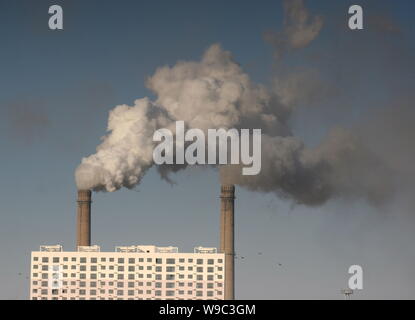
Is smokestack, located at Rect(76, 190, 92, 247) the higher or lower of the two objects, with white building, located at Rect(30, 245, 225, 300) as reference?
higher

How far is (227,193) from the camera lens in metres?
174

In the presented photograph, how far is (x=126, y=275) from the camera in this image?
186500mm

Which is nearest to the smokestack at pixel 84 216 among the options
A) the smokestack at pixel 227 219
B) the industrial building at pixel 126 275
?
the industrial building at pixel 126 275

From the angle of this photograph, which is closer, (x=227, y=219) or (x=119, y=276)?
(x=227, y=219)

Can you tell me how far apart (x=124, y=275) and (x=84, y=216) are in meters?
20.5

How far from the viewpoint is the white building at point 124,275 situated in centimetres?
18538

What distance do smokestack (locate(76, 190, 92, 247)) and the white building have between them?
1212cm

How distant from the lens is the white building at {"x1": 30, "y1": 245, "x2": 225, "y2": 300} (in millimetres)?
185375

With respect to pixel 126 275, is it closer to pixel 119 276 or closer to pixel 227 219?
pixel 119 276

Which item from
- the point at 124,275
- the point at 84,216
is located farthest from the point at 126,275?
the point at 84,216

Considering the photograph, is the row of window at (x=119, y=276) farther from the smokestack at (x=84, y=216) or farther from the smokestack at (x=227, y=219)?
the smokestack at (x=84, y=216)

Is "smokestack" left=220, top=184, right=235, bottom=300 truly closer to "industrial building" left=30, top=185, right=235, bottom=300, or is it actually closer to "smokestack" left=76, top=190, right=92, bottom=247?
"industrial building" left=30, top=185, right=235, bottom=300

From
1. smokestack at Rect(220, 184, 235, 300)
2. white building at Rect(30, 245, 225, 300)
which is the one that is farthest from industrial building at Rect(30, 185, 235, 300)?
smokestack at Rect(220, 184, 235, 300)
